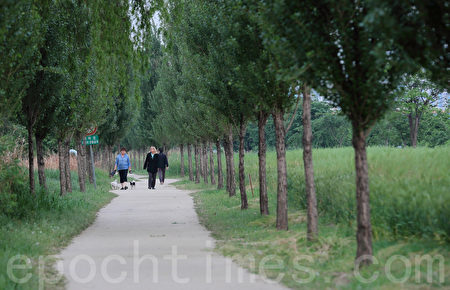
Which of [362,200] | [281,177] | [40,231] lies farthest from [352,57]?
[40,231]

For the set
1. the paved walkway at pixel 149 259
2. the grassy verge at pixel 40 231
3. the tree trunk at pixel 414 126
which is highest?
the tree trunk at pixel 414 126

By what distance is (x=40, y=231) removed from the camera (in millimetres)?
11977

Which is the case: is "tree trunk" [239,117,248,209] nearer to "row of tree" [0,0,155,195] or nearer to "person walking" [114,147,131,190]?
"row of tree" [0,0,155,195]

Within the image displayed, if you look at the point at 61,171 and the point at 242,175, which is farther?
the point at 61,171

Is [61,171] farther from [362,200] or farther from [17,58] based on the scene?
[362,200]

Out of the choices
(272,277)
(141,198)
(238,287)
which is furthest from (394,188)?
(141,198)

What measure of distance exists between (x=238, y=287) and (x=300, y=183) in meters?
9.53

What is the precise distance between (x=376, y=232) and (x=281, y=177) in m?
3.61

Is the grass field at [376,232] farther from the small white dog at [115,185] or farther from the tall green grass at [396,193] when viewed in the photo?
the small white dog at [115,185]

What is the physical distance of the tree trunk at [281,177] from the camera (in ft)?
41.6

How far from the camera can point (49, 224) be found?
520 inches

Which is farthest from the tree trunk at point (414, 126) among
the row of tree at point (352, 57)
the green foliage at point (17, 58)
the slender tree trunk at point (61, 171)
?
the green foliage at point (17, 58)

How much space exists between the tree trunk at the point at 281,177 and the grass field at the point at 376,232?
27 centimetres

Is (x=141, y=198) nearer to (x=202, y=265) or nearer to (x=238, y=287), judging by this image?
(x=202, y=265)
